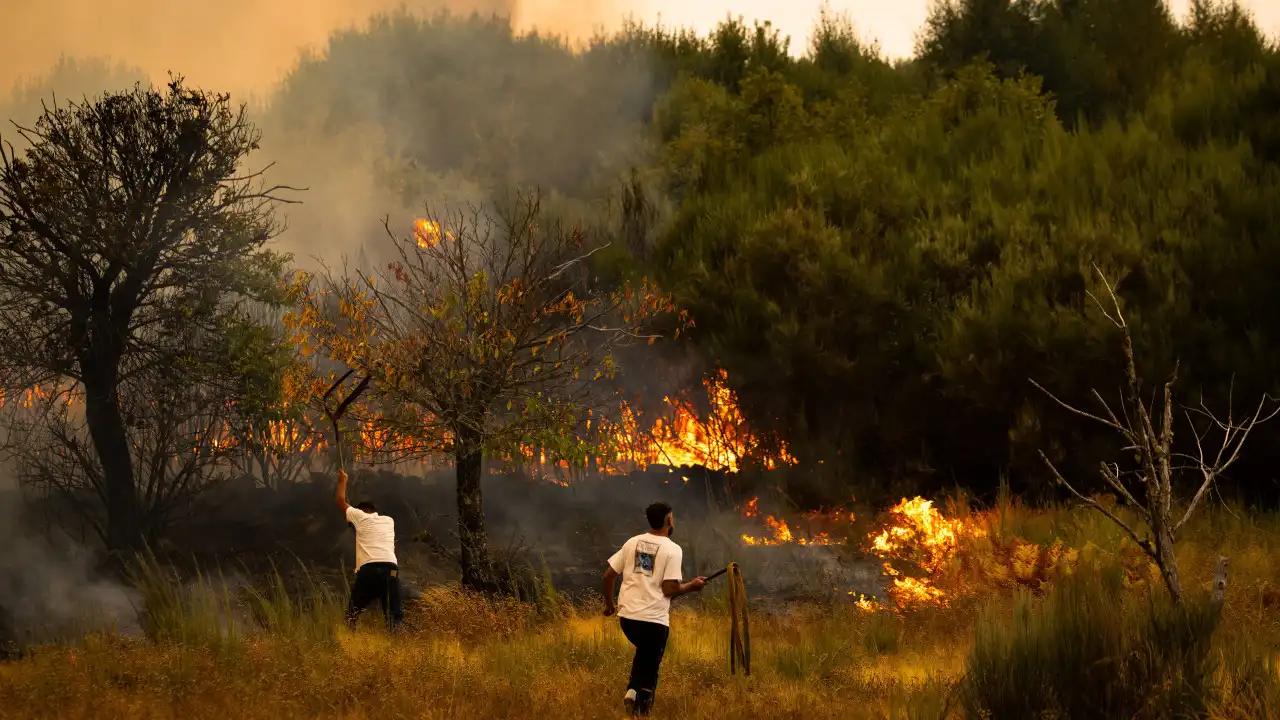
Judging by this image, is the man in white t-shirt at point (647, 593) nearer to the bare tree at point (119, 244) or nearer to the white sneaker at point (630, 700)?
the white sneaker at point (630, 700)

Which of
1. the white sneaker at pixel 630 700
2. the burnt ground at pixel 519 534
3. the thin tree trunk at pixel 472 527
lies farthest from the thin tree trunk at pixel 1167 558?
the thin tree trunk at pixel 472 527

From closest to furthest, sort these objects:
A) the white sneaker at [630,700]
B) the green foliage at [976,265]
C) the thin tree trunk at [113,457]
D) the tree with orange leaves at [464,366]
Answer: the white sneaker at [630,700] < the tree with orange leaves at [464,366] < the thin tree trunk at [113,457] < the green foliage at [976,265]

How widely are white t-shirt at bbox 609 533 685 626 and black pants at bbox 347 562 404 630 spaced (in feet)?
15.1

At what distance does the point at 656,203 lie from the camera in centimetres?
2636

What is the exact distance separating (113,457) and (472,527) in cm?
579

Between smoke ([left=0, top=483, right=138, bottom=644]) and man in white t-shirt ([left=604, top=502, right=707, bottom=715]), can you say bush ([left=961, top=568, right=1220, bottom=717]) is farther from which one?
smoke ([left=0, top=483, right=138, bottom=644])

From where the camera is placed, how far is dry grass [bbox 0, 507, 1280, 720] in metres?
8.61

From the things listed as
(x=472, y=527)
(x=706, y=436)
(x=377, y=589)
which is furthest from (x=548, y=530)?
(x=377, y=589)

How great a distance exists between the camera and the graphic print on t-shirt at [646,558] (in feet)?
27.0

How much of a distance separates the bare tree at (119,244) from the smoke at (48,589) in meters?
0.85

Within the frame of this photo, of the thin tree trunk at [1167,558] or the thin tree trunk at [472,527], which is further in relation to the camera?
the thin tree trunk at [472,527]

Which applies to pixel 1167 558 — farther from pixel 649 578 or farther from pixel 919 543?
pixel 919 543

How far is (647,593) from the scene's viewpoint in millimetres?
8203

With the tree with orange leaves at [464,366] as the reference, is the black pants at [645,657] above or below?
below
